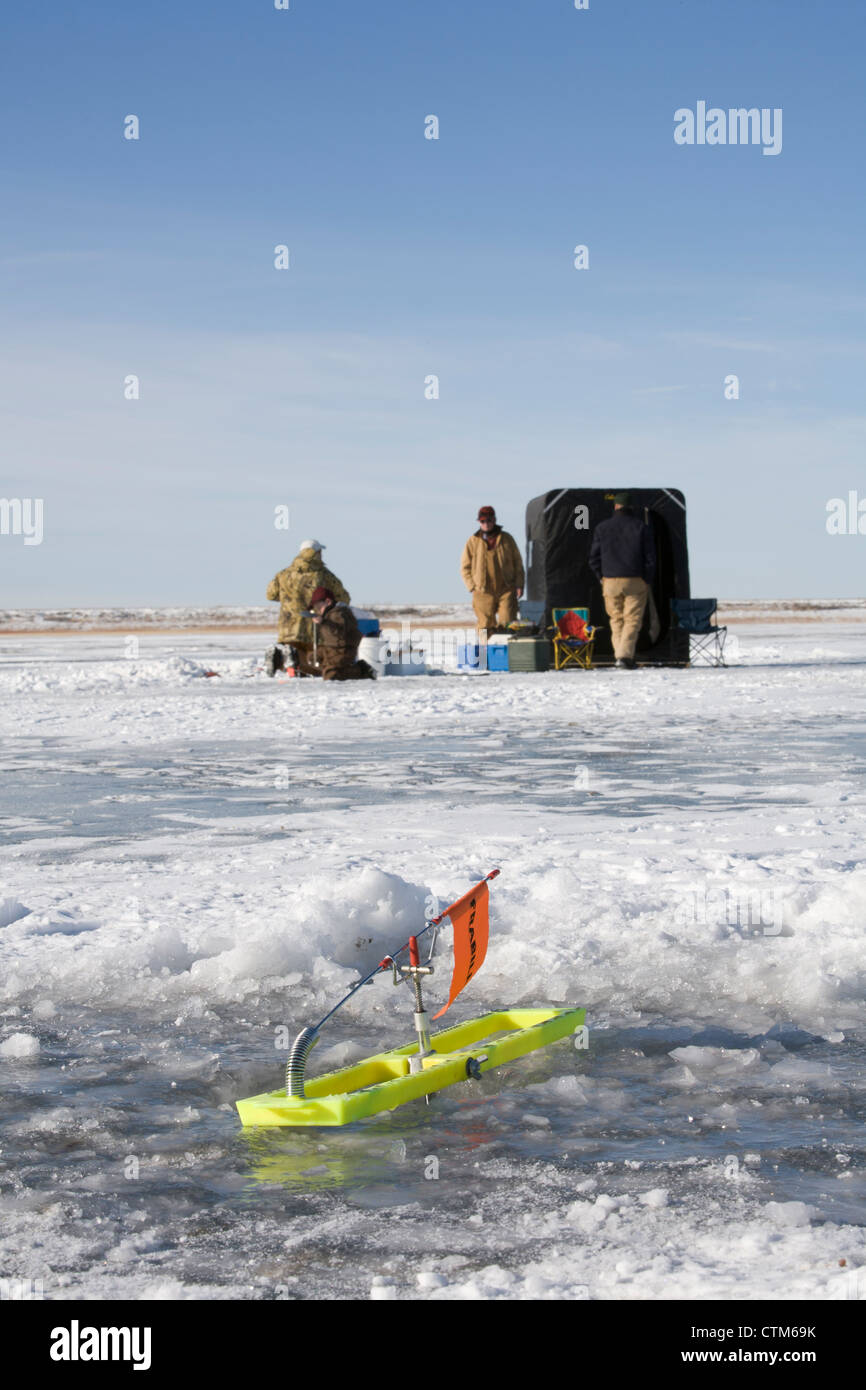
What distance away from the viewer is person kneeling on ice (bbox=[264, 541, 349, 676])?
16.8m

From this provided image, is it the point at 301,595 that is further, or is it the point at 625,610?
the point at 625,610

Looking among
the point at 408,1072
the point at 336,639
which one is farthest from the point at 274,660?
the point at 408,1072

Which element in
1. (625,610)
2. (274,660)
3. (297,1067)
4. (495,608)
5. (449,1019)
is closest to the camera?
(297,1067)

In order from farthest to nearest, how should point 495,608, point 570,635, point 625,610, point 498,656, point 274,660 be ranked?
point 495,608, point 498,656, point 570,635, point 274,660, point 625,610

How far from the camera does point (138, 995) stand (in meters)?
4.30

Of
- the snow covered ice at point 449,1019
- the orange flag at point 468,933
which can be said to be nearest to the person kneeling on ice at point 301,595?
the snow covered ice at point 449,1019

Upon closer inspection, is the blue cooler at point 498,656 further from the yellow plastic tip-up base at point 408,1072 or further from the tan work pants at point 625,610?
the yellow plastic tip-up base at point 408,1072

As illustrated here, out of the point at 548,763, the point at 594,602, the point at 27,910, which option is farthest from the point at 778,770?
the point at 594,602

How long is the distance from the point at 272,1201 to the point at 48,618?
74.0 metres

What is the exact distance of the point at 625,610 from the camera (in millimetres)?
17938

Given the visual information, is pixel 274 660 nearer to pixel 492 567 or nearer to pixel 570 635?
pixel 492 567

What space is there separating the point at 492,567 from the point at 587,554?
1.37 metres

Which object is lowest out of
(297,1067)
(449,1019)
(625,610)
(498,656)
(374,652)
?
(449,1019)

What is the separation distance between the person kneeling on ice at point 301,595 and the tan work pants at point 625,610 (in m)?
3.51
